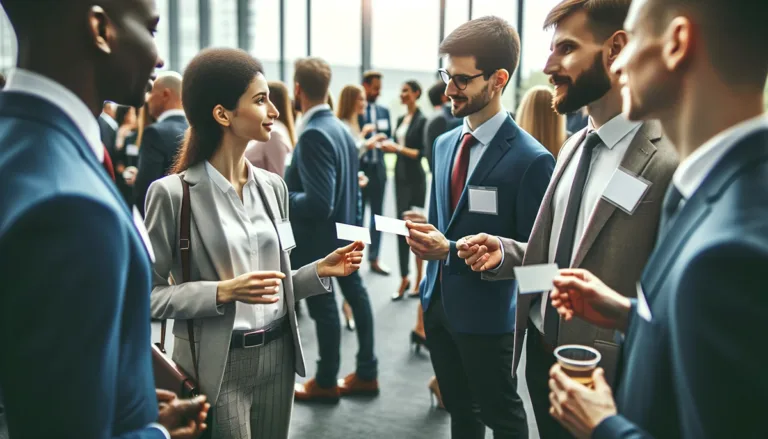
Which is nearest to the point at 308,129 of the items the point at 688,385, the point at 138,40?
the point at 138,40

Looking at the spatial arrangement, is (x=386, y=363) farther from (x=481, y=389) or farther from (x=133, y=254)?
(x=133, y=254)

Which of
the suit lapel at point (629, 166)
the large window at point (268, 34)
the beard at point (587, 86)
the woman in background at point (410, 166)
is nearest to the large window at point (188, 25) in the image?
the large window at point (268, 34)

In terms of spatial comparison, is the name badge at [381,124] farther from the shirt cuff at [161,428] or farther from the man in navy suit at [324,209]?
the shirt cuff at [161,428]

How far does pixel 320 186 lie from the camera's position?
3582 millimetres

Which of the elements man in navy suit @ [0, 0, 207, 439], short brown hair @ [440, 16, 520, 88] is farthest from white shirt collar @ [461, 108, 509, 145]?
man in navy suit @ [0, 0, 207, 439]

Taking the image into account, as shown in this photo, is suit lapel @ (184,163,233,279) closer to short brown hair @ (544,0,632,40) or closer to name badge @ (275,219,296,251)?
name badge @ (275,219,296,251)

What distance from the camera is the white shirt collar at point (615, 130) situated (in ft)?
6.03

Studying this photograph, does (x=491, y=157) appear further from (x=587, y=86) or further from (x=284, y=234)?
(x=284, y=234)

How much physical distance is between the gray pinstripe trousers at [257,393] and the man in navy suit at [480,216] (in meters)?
0.62

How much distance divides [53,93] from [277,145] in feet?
9.57

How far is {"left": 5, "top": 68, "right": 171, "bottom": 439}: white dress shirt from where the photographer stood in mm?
999

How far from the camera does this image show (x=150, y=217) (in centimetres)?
193

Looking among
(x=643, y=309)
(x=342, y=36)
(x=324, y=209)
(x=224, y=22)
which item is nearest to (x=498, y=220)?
(x=643, y=309)

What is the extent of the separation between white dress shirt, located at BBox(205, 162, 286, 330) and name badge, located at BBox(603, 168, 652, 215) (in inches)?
40.0
